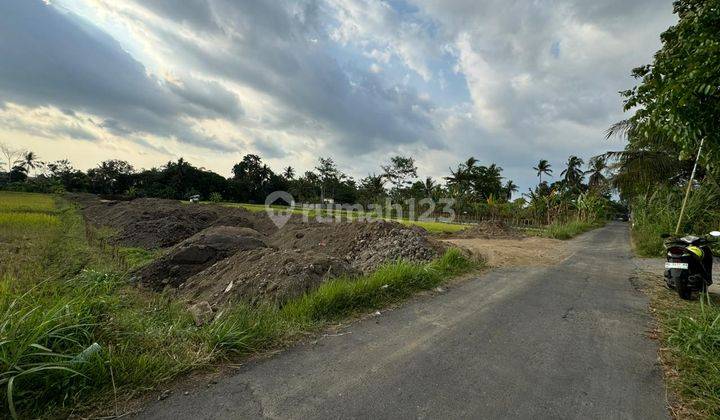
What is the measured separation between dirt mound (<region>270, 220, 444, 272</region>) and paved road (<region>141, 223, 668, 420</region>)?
13.9 ft

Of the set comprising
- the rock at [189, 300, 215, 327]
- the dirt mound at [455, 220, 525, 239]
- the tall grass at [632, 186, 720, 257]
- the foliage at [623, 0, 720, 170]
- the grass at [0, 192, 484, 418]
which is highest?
the foliage at [623, 0, 720, 170]

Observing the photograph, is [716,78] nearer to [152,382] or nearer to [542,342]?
[542,342]

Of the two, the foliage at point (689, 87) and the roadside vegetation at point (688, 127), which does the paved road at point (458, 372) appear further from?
the foliage at point (689, 87)

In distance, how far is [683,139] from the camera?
176 inches

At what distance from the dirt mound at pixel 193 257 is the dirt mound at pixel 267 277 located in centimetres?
96

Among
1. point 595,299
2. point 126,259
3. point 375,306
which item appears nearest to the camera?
point 375,306

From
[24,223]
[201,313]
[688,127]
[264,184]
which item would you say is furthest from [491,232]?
[264,184]

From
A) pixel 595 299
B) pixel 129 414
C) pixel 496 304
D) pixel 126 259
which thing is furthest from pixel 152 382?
pixel 126 259

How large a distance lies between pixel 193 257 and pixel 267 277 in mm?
3967

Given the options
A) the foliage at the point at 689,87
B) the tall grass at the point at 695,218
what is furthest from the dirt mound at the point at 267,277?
the tall grass at the point at 695,218

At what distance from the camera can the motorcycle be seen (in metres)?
5.38

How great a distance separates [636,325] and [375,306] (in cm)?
338

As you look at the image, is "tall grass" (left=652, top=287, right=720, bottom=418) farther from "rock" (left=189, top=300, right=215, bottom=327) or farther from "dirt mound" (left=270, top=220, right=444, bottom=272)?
"dirt mound" (left=270, top=220, right=444, bottom=272)

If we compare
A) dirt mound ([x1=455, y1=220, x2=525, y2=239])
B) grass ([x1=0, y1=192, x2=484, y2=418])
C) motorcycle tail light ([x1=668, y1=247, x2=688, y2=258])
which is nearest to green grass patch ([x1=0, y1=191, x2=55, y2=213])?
grass ([x1=0, y1=192, x2=484, y2=418])
